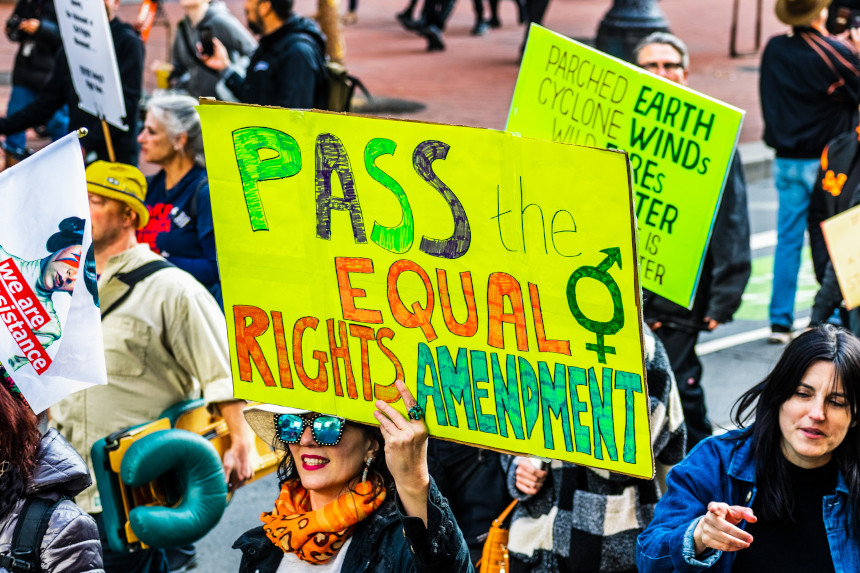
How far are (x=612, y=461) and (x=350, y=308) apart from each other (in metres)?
0.71

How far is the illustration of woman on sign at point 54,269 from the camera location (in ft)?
9.83

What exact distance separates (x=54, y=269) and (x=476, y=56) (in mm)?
14859

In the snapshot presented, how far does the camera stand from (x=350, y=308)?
9.23 feet

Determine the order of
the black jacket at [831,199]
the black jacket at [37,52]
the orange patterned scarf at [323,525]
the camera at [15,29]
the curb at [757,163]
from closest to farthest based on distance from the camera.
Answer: the orange patterned scarf at [323,525] < the black jacket at [831,199] < the black jacket at [37,52] < the camera at [15,29] < the curb at [757,163]

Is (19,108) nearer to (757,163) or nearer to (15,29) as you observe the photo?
(15,29)

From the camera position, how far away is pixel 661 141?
395 centimetres

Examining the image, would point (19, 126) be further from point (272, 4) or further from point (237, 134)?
point (237, 134)

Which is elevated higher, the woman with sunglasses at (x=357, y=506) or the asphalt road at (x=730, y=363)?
the woman with sunglasses at (x=357, y=506)

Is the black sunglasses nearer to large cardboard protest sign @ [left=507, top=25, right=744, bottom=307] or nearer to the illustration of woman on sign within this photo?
the illustration of woman on sign

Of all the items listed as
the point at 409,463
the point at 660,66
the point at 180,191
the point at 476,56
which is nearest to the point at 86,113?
the point at 180,191

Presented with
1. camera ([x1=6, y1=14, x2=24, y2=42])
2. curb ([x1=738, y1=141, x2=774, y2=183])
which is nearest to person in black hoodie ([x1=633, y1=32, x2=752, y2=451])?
camera ([x1=6, y1=14, x2=24, y2=42])

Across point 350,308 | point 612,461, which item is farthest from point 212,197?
point 612,461

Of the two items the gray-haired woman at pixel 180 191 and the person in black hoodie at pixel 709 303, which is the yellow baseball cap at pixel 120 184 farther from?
the person in black hoodie at pixel 709 303

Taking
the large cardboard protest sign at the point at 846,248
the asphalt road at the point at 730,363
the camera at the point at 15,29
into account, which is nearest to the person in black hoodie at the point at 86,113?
the camera at the point at 15,29
